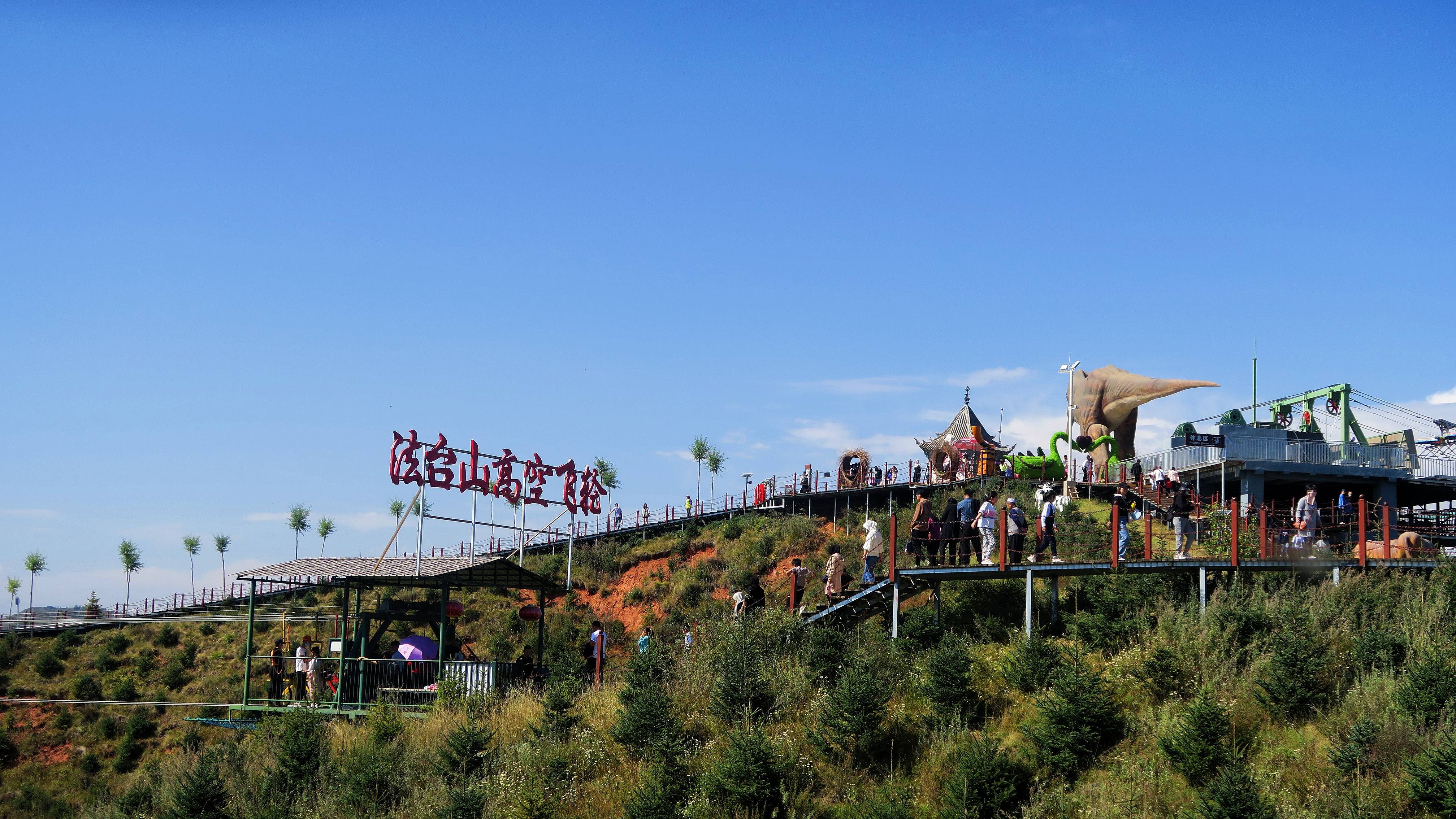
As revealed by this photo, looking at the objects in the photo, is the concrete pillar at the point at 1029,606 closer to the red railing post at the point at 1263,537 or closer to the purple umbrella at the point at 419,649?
the red railing post at the point at 1263,537

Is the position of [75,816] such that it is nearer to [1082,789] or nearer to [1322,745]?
[1082,789]

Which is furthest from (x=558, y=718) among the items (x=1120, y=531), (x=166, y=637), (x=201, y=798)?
(x=166, y=637)

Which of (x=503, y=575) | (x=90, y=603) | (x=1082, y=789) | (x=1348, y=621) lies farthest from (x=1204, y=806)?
(x=90, y=603)

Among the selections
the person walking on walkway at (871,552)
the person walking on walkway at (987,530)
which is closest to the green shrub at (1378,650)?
the person walking on walkway at (987,530)

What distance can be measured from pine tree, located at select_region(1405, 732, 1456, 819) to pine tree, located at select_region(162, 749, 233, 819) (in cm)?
1667

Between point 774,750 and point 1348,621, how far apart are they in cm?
885

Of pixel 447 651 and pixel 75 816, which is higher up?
pixel 447 651

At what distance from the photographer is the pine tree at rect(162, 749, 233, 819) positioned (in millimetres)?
18734

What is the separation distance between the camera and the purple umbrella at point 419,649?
922 inches

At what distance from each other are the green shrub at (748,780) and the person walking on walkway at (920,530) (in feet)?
22.7

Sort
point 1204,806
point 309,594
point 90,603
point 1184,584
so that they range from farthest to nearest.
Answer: point 90,603
point 309,594
point 1184,584
point 1204,806

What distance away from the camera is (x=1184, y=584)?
68.1ft

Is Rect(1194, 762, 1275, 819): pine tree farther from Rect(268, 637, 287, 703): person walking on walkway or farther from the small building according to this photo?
Rect(268, 637, 287, 703): person walking on walkway

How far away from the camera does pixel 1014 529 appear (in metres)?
22.0
